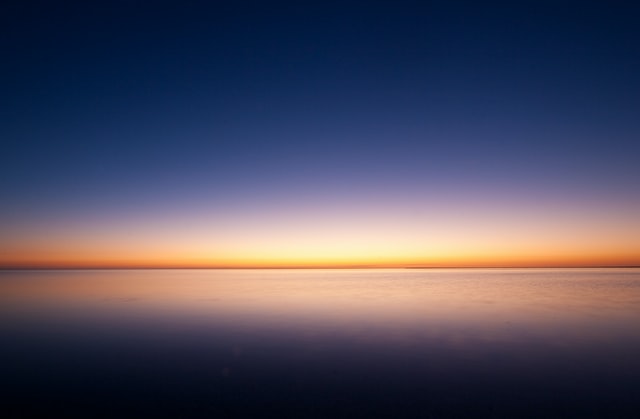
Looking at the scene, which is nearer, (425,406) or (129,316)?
(425,406)

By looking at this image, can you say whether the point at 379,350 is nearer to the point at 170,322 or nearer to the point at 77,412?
the point at 77,412

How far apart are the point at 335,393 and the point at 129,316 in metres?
18.4

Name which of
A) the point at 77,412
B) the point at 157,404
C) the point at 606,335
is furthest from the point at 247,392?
the point at 606,335

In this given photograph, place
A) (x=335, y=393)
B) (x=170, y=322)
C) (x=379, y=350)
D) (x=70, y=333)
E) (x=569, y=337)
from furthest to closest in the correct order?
(x=170, y=322)
(x=70, y=333)
(x=569, y=337)
(x=379, y=350)
(x=335, y=393)

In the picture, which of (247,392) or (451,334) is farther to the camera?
(451,334)

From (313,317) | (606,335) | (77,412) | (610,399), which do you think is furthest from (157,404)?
(606,335)

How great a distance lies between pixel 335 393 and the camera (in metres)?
10.4

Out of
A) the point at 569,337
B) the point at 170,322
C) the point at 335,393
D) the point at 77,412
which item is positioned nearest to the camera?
the point at 77,412

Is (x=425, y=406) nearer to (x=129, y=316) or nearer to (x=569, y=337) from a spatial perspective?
(x=569, y=337)

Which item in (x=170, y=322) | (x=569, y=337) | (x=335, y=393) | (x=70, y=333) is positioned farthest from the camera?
(x=170, y=322)

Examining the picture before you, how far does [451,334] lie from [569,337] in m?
4.79

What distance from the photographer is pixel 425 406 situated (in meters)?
9.52

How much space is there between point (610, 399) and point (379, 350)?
7.23 meters

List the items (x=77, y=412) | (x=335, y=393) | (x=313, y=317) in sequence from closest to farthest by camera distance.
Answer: (x=77, y=412)
(x=335, y=393)
(x=313, y=317)
